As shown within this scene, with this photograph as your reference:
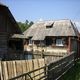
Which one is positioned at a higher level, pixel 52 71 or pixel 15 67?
pixel 15 67

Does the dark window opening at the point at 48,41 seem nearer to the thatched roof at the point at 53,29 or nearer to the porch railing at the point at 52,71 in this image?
the thatched roof at the point at 53,29

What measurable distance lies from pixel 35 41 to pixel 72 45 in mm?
8277

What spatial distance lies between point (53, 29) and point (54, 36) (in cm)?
196

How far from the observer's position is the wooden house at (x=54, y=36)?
34.9 meters

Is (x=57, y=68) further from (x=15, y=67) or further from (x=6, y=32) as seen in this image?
(x=6, y=32)

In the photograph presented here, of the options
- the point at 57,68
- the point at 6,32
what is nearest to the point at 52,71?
the point at 57,68

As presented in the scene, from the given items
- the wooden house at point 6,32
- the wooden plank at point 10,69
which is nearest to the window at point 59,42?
the wooden house at point 6,32

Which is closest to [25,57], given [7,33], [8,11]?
[7,33]

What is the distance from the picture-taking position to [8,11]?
2677 cm

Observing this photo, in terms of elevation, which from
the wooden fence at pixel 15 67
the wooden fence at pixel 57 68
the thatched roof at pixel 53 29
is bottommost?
the wooden fence at pixel 57 68

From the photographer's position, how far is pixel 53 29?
37875 mm

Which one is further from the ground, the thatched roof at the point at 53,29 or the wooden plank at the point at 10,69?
the thatched roof at the point at 53,29

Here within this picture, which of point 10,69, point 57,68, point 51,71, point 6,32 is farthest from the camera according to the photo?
point 6,32

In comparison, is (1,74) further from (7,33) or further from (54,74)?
(7,33)
